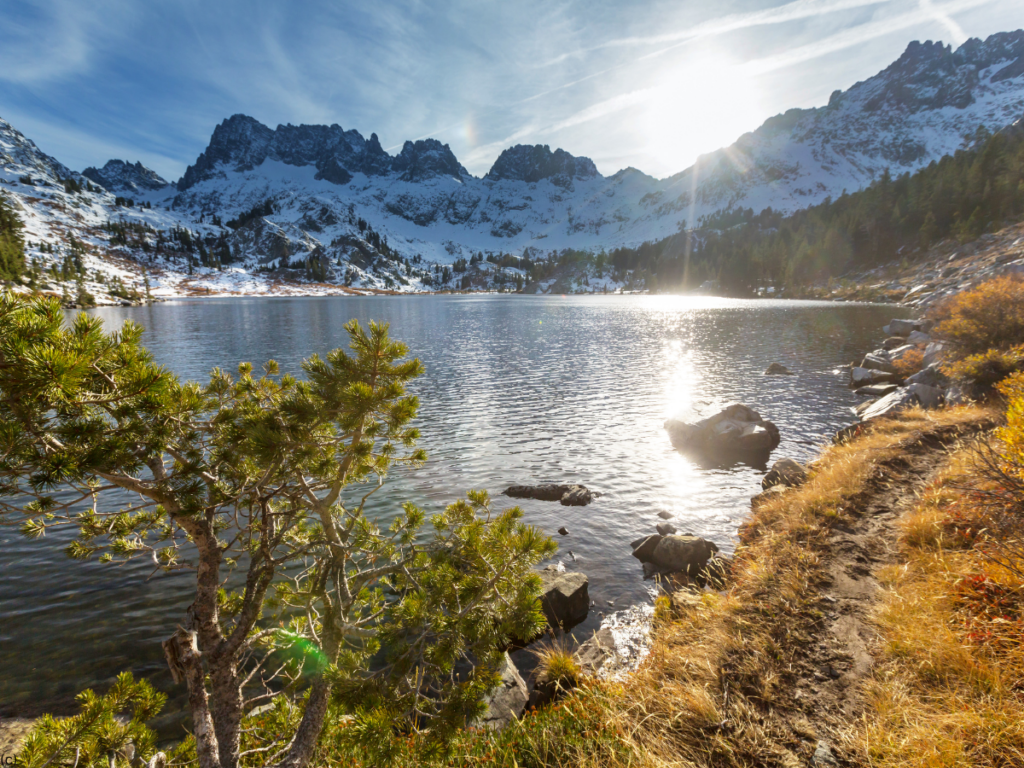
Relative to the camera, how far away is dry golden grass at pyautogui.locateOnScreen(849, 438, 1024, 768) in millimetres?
4758

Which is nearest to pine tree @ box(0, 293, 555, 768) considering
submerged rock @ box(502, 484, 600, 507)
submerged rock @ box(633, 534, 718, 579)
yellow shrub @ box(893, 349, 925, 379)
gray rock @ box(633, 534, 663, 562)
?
submerged rock @ box(633, 534, 718, 579)

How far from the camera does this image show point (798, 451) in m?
22.3

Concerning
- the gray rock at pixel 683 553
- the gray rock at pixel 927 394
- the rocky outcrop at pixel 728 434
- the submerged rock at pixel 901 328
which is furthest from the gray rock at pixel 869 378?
the gray rock at pixel 683 553

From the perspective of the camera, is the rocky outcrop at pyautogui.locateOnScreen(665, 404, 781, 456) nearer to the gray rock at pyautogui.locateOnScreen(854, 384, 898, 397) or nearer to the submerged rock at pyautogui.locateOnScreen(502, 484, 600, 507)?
the submerged rock at pyautogui.locateOnScreen(502, 484, 600, 507)

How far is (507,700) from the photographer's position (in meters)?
8.59

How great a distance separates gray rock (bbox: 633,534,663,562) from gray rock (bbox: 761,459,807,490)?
648cm

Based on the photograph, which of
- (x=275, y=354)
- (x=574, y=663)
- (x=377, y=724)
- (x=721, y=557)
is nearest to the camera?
(x=377, y=724)

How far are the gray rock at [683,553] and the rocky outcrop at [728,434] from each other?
10086 millimetres

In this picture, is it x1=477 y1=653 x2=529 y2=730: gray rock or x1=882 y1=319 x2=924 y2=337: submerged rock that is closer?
x1=477 y1=653 x2=529 y2=730: gray rock

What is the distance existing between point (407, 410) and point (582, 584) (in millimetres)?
9673

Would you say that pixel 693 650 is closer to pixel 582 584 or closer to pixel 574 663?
pixel 574 663

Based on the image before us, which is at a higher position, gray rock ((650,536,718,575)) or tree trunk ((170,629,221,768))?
tree trunk ((170,629,221,768))

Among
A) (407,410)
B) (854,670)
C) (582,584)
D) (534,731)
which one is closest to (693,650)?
(854,670)

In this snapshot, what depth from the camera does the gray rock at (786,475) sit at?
56.2 ft
